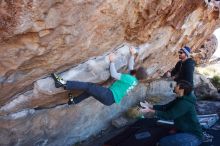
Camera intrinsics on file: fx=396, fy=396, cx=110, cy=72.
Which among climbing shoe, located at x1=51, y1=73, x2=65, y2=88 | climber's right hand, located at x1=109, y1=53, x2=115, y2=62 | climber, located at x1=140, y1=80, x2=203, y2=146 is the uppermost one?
climber's right hand, located at x1=109, y1=53, x2=115, y2=62

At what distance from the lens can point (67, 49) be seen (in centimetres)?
626

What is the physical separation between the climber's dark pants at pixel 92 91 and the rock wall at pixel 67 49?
0.17 m

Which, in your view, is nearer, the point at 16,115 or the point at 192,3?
the point at 16,115

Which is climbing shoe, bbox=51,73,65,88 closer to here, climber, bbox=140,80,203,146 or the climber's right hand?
the climber's right hand

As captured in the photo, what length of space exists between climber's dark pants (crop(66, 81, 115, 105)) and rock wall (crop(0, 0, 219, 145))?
17cm

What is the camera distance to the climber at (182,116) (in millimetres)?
6762

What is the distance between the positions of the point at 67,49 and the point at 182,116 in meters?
2.41

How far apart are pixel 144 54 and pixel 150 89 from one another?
2454mm

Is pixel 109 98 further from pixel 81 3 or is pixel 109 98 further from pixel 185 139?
pixel 81 3

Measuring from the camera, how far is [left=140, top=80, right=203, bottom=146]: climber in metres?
6.76

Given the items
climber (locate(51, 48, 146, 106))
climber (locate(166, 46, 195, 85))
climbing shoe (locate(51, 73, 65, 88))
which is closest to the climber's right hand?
climber (locate(51, 48, 146, 106))

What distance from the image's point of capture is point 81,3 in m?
5.54

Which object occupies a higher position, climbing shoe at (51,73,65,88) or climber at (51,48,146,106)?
climbing shoe at (51,73,65,88)

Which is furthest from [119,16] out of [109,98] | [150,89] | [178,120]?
[150,89]
